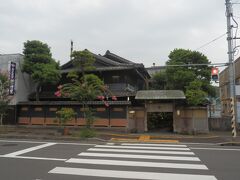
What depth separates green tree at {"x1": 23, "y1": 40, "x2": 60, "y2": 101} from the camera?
24.7 meters

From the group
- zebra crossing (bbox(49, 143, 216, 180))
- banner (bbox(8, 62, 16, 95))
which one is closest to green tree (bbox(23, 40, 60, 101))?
banner (bbox(8, 62, 16, 95))

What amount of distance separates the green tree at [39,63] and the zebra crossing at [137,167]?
15.9 meters

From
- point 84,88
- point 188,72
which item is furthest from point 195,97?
point 84,88

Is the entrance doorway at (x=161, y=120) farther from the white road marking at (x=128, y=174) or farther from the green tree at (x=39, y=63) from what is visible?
the white road marking at (x=128, y=174)

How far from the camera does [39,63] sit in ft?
84.1

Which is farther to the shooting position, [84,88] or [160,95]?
[160,95]

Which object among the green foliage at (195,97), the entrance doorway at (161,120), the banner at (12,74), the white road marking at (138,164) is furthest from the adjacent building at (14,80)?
the green foliage at (195,97)

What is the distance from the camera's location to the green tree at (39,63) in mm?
24688

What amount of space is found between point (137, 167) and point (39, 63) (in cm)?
2042

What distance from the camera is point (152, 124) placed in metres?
28.0

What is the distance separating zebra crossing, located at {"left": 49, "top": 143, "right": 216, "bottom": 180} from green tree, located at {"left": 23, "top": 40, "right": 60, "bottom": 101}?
1588 cm

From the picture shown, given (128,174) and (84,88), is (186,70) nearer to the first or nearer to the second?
(84,88)

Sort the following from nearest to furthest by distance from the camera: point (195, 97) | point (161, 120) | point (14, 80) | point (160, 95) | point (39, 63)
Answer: point (195, 97) < point (160, 95) < point (14, 80) < point (39, 63) < point (161, 120)

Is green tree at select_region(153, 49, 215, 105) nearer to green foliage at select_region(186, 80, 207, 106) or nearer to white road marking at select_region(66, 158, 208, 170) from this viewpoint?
green foliage at select_region(186, 80, 207, 106)
